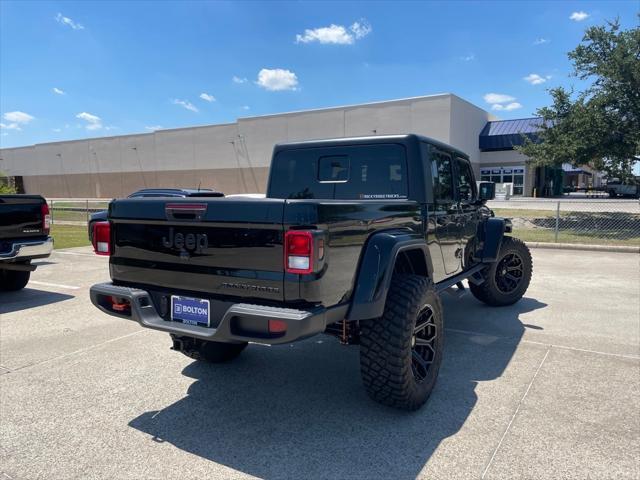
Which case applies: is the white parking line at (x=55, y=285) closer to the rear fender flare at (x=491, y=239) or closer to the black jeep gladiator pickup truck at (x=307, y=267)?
the black jeep gladiator pickup truck at (x=307, y=267)

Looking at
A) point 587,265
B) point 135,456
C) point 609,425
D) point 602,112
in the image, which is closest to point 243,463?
point 135,456

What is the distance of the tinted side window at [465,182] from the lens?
5136 millimetres

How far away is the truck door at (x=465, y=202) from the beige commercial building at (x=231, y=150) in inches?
1199

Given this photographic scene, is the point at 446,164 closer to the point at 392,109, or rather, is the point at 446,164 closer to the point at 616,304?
the point at 616,304

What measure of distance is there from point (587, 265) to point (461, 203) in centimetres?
618

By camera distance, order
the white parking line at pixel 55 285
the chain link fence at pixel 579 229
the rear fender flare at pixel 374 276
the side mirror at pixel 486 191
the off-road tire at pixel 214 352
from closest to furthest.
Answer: the rear fender flare at pixel 374 276
the off-road tire at pixel 214 352
the side mirror at pixel 486 191
the white parking line at pixel 55 285
the chain link fence at pixel 579 229

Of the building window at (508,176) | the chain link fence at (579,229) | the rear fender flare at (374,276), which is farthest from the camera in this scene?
the building window at (508,176)

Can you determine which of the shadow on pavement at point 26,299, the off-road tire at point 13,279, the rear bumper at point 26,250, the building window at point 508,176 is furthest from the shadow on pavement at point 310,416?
the building window at point 508,176

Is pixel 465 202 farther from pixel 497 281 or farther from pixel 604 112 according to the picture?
pixel 604 112

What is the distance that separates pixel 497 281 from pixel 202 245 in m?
4.68

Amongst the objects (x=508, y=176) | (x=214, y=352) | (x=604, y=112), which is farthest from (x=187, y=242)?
(x=508, y=176)

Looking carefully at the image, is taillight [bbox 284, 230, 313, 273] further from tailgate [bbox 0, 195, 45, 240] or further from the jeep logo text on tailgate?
tailgate [bbox 0, 195, 45, 240]

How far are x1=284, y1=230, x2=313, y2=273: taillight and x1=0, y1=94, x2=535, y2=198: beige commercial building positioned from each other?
3378 centimetres

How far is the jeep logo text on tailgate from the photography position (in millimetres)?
3051
